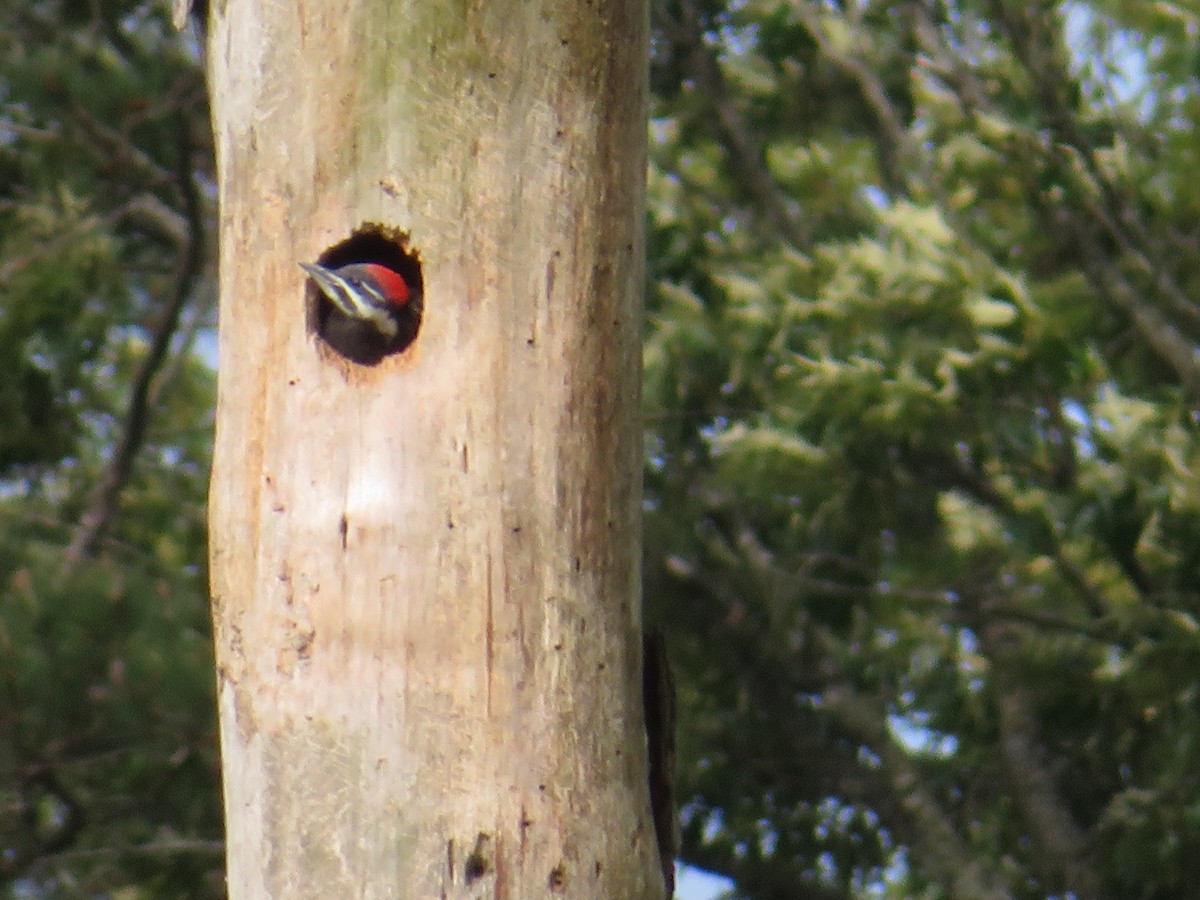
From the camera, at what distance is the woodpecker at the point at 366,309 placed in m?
2.50

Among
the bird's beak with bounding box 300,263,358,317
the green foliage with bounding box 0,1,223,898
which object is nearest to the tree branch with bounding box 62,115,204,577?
the green foliage with bounding box 0,1,223,898

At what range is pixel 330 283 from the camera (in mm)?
2562

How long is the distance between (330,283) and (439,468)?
0.33m

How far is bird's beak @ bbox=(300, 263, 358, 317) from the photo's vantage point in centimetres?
252

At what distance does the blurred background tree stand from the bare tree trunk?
2.49 metres

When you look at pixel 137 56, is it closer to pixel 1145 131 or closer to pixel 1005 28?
pixel 1005 28

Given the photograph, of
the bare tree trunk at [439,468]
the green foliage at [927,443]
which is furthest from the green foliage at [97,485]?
the bare tree trunk at [439,468]

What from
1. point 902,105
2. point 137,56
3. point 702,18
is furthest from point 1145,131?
point 137,56

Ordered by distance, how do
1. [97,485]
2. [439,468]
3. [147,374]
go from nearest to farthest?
[439,468] < [147,374] < [97,485]

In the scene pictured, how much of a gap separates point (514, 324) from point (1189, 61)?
3.99m

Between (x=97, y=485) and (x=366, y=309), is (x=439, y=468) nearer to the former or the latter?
(x=366, y=309)

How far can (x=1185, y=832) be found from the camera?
5102 millimetres

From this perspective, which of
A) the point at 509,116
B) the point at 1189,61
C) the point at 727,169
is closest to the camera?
the point at 509,116

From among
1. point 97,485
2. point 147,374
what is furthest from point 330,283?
point 97,485
